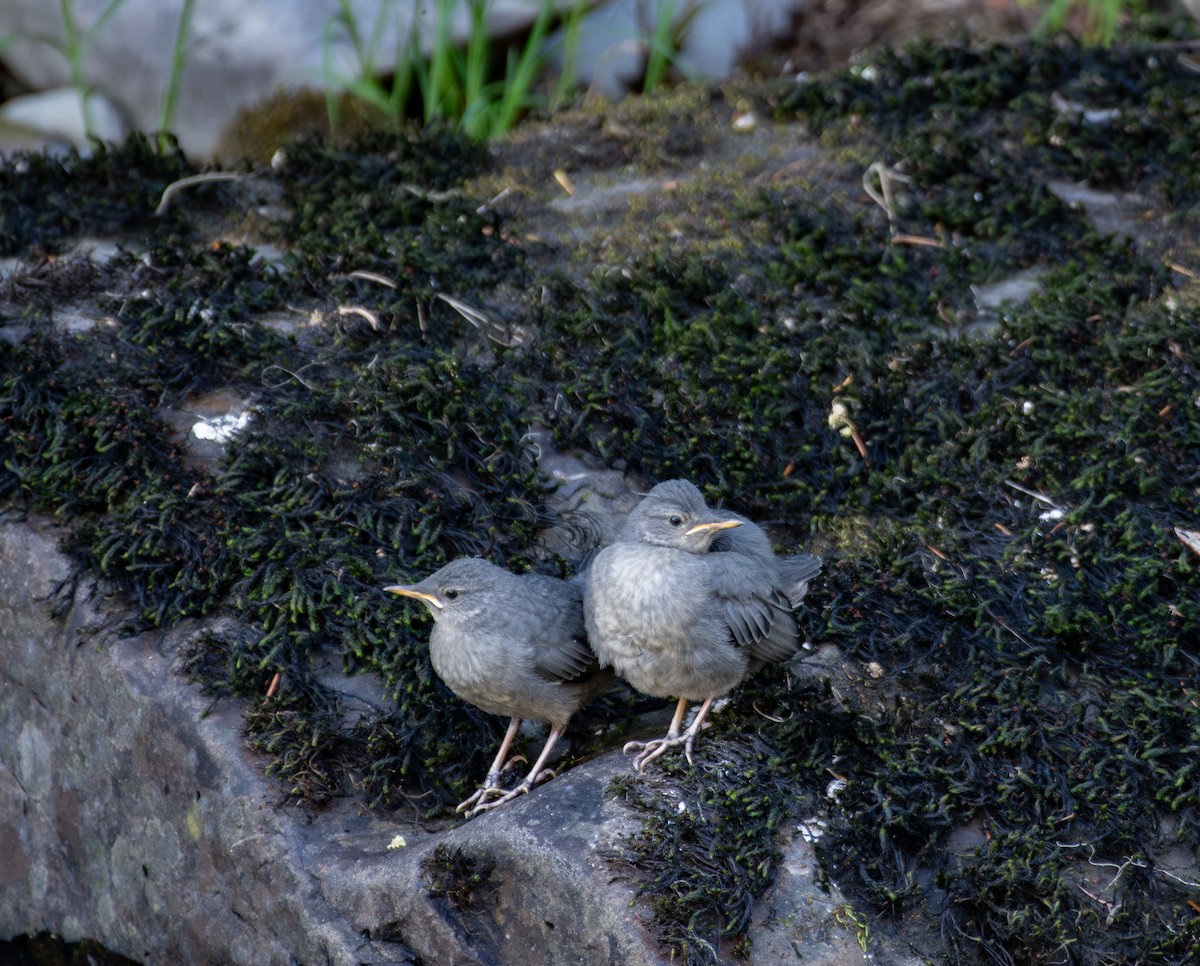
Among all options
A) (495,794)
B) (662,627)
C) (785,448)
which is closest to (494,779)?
(495,794)

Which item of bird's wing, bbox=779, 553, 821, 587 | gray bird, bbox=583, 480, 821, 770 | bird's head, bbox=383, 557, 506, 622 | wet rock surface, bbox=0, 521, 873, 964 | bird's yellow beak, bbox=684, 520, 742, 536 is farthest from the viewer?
bird's wing, bbox=779, 553, 821, 587

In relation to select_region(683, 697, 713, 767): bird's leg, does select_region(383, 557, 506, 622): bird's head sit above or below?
above

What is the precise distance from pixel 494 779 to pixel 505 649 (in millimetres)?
515

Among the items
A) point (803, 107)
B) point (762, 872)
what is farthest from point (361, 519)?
point (803, 107)

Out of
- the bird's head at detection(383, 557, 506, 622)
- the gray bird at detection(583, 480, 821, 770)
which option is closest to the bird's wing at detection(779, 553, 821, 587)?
the gray bird at detection(583, 480, 821, 770)

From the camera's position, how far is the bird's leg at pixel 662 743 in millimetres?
4195

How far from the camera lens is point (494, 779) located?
4.46m

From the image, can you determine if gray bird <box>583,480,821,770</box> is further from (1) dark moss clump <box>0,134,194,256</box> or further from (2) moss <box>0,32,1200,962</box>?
(1) dark moss clump <box>0,134,194,256</box>

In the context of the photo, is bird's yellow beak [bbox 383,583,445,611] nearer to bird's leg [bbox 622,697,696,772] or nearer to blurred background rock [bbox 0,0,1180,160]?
bird's leg [bbox 622,697,696,772]

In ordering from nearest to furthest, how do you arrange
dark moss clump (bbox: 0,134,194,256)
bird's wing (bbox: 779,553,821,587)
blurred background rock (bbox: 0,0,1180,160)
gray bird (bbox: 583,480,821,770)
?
gray bird (bbox: 583,480,821,770), bird's wing (bbox: 779,553,821,587), dark moss clump (bbox: 0,134,194,256), blurred background rock (bbox: 0,0,1180,160)

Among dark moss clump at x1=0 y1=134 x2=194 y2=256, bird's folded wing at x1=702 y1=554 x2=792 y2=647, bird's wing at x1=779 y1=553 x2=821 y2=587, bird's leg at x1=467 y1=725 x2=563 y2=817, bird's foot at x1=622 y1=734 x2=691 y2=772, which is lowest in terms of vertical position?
bird's leg at x1=467 y1=725 x2=563 y2=817

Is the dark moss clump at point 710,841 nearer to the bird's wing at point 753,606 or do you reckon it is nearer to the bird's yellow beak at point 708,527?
the bird's wing at point 753,606

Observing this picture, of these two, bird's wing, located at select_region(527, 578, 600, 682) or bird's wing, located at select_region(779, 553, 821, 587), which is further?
bird's wing, located at select_region(779, 553, 821, 587)

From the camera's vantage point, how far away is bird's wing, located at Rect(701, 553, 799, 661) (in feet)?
14.0
